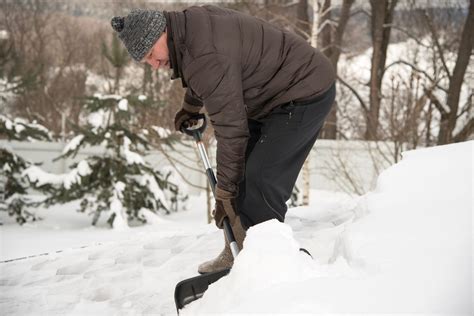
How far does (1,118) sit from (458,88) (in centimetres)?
1027

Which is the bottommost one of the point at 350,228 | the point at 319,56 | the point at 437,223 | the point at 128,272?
Result: the point at 128,272

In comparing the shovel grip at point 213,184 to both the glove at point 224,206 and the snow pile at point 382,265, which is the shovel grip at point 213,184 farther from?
the snow pile at point 382,265

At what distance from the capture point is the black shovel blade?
217 centimetres

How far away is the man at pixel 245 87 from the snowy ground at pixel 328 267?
499 mm

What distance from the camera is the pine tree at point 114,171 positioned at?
8352mm

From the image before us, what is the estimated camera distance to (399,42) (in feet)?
61.0

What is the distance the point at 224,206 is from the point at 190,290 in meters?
0.54

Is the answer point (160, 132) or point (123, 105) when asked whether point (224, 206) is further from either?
point (123, 105)

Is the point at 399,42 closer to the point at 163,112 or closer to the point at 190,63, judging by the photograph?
the point at 163,112

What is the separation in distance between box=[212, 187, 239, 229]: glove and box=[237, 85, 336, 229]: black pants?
11 centimetres

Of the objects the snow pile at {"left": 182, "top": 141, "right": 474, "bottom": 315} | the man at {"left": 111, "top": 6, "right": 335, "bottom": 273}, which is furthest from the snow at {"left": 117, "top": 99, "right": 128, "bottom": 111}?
the snow pile at {"left": 182, "top": 141, "right": 474, "bottom": 315}

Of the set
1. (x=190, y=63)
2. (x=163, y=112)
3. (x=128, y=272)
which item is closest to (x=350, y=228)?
(x=190, y=63)

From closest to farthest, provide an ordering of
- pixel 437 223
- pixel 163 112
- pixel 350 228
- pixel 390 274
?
1. pixel 390 274
2. pixel 437 223
3. pixel 350 228
4. pixel 163 112

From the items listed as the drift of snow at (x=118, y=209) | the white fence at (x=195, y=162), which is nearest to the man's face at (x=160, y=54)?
the drift of snow at (x=118, y=209)
